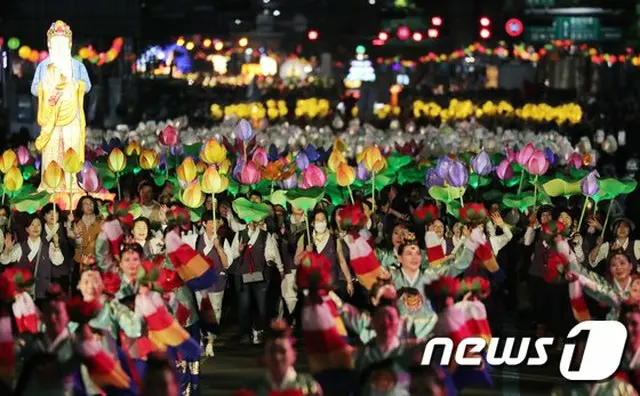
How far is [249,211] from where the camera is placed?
67.6 ft

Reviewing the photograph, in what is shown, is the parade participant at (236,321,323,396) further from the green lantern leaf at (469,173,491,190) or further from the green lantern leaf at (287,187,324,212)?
the green lantern leaf at (469,173,491,190)

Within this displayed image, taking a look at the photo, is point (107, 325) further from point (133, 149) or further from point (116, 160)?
point (133, 149)

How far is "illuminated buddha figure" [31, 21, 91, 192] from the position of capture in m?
25.9

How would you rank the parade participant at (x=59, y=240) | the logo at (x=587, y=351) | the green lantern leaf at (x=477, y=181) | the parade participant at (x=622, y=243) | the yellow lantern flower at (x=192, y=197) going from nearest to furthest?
the logo at (x=587, y=351)
the parade participant at (x=622, y=243)
the parade participant at (x=59, y=240)
the yellow lantern flower at (x=192, y=197)
the green lantern leaf at (x=477, y=181)

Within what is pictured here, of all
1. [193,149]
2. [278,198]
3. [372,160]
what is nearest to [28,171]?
[193,149]

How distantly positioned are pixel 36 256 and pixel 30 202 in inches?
116

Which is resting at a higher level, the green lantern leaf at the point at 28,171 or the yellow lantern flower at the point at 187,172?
the yellow lantern flower at the point at 187,172

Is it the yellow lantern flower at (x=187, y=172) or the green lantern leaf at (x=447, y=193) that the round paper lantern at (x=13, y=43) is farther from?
the green lantern leaf at (x=447, y=193)

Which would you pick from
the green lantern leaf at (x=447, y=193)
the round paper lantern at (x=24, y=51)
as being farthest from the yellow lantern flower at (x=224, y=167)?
the round paper lantern at (x=24, y=51)

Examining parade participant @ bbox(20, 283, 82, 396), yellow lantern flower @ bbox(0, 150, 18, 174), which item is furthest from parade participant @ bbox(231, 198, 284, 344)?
parade participant @ bbox(20, 283, 82, 396)

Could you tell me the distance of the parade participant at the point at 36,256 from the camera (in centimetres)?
1952

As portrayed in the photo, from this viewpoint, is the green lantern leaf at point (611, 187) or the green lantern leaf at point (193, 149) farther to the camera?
the green lantern leaf at point (193, 149)

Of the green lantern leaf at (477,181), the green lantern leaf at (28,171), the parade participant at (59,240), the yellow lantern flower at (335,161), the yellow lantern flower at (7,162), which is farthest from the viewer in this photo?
the green lantern leaf at (28,171)

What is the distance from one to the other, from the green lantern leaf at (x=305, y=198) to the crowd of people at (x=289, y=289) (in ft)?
0.36
